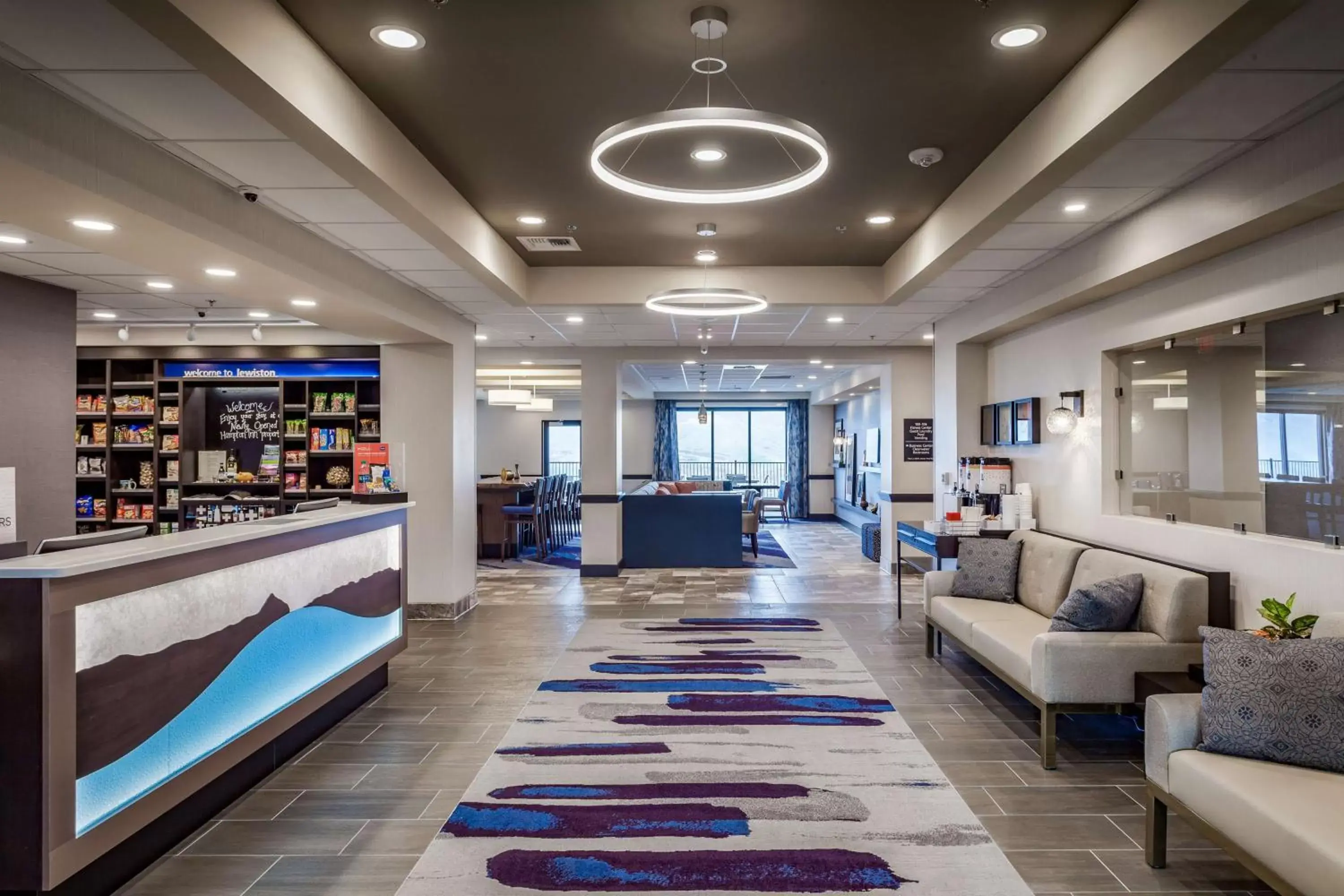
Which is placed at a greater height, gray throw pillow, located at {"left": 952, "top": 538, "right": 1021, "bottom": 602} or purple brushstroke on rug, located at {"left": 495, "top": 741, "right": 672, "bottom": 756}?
gray throw pillow, located at {"left": 952, "top": 538, "right": 1021, "bottom": 602}

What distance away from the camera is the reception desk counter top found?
233 cm

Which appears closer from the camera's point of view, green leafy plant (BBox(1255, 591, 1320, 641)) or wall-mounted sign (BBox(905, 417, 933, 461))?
green leafy plant (BBox(1255, 591, 1320, 641))

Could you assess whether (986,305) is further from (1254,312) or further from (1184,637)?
(1184,637)

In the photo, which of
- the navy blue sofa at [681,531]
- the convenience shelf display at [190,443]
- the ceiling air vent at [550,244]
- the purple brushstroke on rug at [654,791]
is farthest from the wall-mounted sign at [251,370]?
the purple brushstroke on rug at [654,791]

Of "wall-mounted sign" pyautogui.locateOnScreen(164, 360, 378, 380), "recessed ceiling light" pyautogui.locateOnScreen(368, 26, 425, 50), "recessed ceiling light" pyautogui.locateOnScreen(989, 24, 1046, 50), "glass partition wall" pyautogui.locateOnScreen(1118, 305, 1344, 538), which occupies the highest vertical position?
"recessed ceiling light" pyautogui.locateOnScreen(368, 26, 425, 50)

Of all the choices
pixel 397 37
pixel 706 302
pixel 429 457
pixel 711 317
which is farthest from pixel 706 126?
pixel 429 457

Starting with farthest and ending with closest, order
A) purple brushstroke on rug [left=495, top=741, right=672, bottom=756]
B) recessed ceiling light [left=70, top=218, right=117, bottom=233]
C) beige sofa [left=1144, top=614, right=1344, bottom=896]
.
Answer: purple brushstroke on rug [left=495, top=741, right=672, bottom=756], recessed ceiling light [left=70, top=218, right=117, bottom=233], beige sofa [left=1144, top=614, right=1344, bottom=896]

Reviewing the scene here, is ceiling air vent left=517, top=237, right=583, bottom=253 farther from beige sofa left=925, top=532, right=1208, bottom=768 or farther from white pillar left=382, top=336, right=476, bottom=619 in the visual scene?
beige sofa left=925, top=532, right=1208, bottom=768

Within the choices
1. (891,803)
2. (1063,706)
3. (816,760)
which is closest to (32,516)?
(816,760)

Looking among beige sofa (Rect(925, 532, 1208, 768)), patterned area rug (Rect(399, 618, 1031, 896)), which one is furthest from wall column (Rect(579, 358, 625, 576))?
beige sofa (Rect(925, 532, 1208, 768))

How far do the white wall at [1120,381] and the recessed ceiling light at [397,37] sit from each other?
3.80 metres

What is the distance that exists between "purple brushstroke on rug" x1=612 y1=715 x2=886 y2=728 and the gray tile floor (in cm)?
37

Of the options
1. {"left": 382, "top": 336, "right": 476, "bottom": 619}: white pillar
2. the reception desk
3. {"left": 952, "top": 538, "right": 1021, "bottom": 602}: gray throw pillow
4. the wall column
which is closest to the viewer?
the reception desk

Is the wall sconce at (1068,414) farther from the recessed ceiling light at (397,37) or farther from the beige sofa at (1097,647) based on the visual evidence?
the recessed ceiling light at (397,37)
